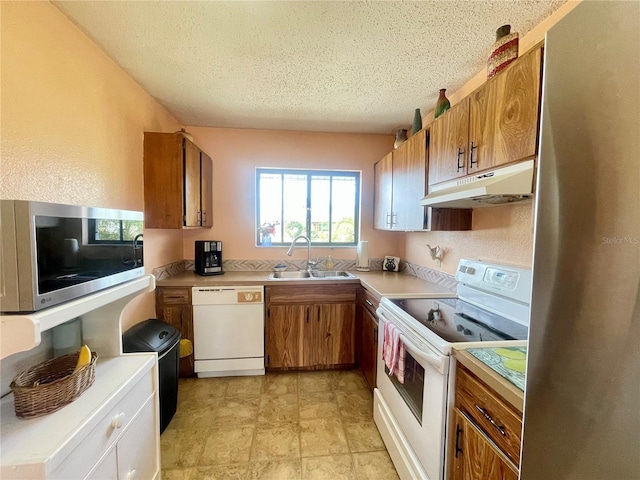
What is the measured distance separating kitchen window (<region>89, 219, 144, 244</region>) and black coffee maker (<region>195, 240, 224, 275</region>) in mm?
1328

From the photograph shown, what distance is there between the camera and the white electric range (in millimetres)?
1127

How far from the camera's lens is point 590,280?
465 mm

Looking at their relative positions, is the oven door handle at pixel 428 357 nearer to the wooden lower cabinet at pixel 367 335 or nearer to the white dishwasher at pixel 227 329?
the wooden lower cabinet at pixel 367 335

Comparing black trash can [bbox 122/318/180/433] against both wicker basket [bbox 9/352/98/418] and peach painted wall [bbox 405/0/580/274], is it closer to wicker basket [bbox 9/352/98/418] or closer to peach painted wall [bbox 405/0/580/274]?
wicker basket [bbox 9/352/98/418]

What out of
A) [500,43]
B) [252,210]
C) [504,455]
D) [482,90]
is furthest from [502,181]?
[252,210]

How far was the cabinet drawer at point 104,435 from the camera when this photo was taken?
79 centimetres

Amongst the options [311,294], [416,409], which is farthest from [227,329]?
[416,409]

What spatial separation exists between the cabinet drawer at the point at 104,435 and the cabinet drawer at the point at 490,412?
1324 millimetres

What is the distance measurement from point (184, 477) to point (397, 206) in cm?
236

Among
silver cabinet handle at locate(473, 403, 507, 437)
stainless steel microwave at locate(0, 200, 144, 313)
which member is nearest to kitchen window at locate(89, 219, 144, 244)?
stainless steel microwave at locate(0, 200, 144, 313)

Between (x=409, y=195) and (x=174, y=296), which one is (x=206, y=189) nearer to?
(x=174, y=296)

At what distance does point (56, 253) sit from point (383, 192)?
2460 mm

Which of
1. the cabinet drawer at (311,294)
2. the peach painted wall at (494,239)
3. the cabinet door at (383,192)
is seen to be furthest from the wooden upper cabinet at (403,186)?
the cabinet drawer at (311,294)

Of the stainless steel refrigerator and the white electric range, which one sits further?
the white electric range
